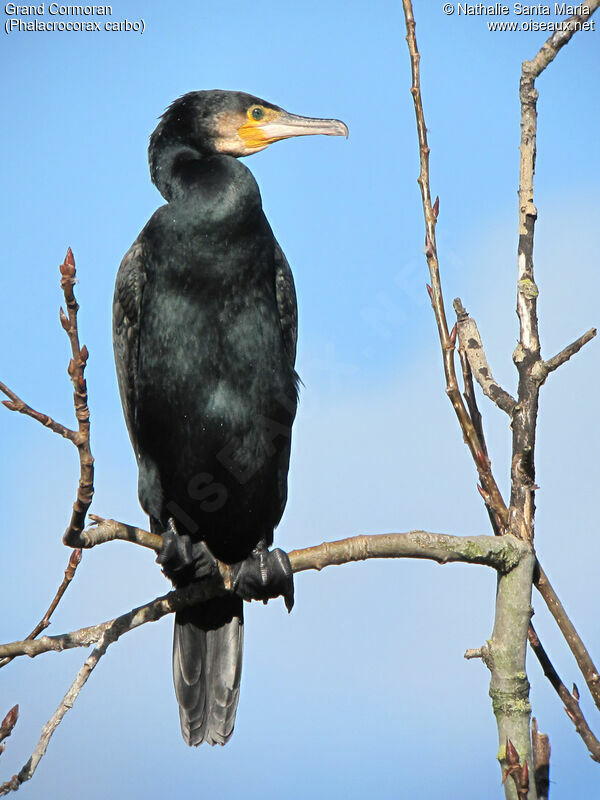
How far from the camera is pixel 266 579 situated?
12.4 feet

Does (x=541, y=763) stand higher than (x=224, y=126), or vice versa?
(x=224, y=126)

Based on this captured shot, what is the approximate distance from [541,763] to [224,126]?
9.81ft

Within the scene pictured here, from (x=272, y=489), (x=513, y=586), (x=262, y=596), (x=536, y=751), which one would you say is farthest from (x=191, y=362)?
(x=536, y=751)

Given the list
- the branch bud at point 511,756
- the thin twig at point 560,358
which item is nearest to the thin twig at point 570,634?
the branch bud at point 511,756

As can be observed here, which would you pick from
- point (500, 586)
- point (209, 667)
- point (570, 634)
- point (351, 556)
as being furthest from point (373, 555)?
point (209, 667)

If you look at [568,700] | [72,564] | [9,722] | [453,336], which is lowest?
[568,700]

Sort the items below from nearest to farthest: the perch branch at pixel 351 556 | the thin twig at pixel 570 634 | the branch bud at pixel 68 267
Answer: the branch bud at pixel 68 267 < the thin twig at pixel 570 634 < the perch branch at pixel 351 556

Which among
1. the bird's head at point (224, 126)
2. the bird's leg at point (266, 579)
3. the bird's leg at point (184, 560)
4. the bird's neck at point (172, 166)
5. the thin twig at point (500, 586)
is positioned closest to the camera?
the thin twig at point (500, 586)

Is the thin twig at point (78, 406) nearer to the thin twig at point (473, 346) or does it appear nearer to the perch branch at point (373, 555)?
the perch branch at point (373, 555)

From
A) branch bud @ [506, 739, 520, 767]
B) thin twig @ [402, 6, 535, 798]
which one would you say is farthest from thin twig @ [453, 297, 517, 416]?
branch bud @ [506, 739, 520, 767]

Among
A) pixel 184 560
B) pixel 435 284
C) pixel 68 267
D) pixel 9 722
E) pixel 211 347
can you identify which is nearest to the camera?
pixel 68 267

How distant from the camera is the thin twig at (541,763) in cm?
203

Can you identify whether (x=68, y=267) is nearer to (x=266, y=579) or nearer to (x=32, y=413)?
(x=32, y=413)

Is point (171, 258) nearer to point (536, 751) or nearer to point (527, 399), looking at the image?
point (527, 399)
